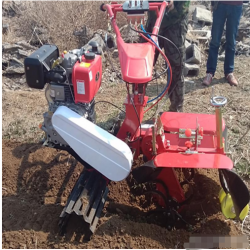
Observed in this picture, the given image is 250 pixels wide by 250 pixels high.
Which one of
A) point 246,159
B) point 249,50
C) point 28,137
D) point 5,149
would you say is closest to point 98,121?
point 28,137

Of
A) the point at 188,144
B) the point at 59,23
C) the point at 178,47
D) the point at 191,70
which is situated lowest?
the point at 191,70

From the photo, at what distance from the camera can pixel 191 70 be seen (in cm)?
586

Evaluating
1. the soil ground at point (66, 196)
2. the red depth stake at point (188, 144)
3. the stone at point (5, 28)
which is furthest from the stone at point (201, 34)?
the red depth stake at point (188, 144)

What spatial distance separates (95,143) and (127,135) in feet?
1.45

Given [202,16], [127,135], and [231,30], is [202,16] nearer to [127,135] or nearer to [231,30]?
[231,30]

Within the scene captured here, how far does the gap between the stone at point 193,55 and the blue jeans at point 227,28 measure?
58cm

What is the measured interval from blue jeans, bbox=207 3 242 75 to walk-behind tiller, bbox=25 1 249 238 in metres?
2.52

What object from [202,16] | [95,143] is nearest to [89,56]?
[95,143]

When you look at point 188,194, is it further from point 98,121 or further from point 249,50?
point 249,50

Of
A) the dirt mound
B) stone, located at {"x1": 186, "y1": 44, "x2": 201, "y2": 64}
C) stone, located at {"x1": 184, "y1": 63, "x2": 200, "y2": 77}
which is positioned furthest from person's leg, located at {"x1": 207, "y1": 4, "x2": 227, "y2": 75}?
the dirt mound

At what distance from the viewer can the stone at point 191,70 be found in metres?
5.80

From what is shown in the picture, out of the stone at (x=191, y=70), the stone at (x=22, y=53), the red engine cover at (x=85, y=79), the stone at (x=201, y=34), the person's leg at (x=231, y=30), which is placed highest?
the red engine cover at (x=85, y=79)

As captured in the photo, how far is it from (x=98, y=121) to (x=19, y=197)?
1.53 m

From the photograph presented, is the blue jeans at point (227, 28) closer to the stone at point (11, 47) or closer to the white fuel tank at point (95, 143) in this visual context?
the white fuel tank at point (95, 143)
